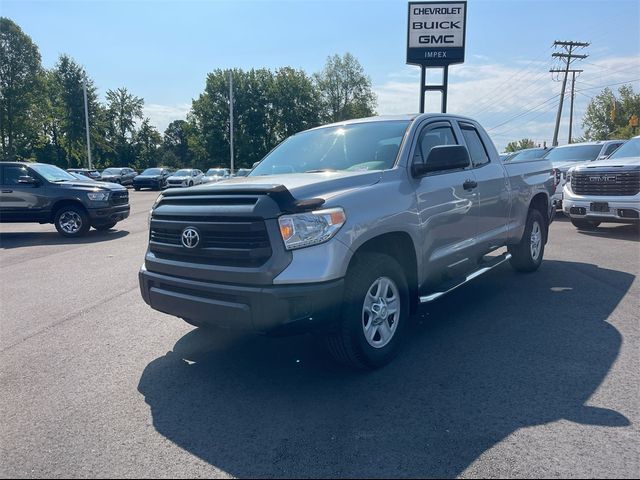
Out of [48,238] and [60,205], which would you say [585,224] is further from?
[48,238]

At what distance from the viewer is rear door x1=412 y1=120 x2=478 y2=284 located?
434cm

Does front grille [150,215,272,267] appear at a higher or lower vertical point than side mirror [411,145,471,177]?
lower

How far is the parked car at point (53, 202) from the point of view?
1177cm

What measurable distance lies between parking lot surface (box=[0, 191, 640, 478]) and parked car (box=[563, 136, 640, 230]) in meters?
4.68

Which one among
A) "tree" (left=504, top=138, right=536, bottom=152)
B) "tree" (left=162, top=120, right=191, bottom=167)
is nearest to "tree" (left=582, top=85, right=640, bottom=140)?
"tree" (left=504, top=138, right=536, bottom=152)

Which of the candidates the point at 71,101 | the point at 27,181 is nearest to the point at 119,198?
the point at 27,181

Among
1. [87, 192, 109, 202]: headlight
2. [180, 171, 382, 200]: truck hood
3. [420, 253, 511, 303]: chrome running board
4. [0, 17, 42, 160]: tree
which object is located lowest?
[420, 253, 511, 303]: chrome running board

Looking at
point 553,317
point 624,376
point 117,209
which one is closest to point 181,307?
point 624,376

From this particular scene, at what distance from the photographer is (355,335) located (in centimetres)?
347

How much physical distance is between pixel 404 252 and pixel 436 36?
1314 cm

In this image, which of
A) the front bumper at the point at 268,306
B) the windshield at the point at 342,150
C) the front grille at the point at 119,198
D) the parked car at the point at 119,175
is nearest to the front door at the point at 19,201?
the front grille at the point at 119,198

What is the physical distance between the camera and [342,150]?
4723 millimetres

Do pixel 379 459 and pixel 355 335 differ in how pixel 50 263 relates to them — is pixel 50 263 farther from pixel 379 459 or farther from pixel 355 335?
pixel 379 459

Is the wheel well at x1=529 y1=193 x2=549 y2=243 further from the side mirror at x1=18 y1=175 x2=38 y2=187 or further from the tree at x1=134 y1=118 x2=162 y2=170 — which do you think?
the tree at x1=134 y1=118 x2=162 y2=170
